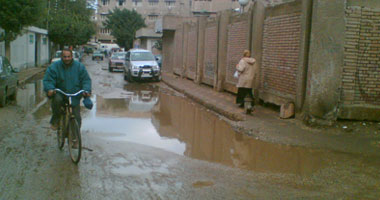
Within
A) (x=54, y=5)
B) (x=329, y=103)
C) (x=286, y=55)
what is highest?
(x=54, y=5)

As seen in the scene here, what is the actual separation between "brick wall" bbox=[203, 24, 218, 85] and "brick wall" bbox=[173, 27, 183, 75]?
6453 millimetres

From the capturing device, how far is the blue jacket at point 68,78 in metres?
6.71

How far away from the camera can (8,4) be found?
19.4 meters

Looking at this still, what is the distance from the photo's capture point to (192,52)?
23078mm

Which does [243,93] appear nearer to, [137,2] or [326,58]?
[326,58]

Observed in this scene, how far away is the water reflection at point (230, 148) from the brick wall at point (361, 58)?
8.21 feet

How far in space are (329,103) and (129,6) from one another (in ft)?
257

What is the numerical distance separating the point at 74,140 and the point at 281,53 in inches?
271

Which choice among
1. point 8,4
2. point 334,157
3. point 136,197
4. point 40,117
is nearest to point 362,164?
point 334,157

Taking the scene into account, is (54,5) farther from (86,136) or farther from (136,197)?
(136,197)

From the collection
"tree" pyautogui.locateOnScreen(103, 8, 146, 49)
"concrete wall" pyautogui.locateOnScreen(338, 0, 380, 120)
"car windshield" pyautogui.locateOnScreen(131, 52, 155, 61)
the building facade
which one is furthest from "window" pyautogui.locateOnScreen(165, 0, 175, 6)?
"concrete wall" pyautogui.locateOnScreen(338, 0, 380, 120)

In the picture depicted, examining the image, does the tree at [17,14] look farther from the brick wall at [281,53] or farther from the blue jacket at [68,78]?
the blue jacket at [68,78]

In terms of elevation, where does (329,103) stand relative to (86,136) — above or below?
above

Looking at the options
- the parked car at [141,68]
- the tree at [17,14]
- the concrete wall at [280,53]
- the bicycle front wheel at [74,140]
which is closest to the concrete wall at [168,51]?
the parked car at [141,68]
